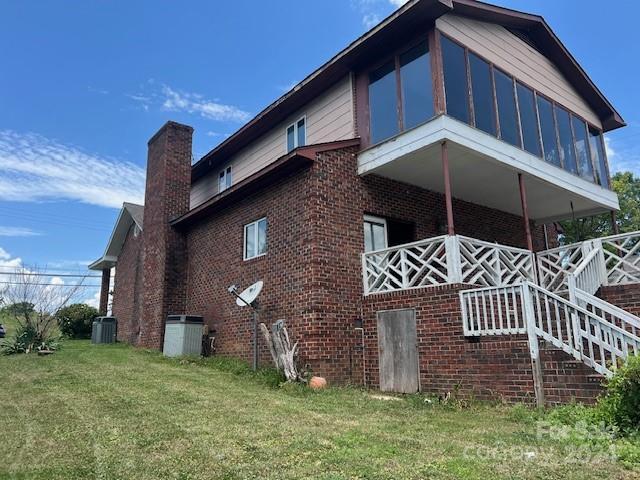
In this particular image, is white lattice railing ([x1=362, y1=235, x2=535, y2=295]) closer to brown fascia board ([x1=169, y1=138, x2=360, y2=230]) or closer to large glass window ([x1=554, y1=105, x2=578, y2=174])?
brown fascia board ([x1=169, y1=138, x2=360, y2=230])

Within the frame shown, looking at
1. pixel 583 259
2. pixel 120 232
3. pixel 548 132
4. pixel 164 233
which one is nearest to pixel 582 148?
pixel 548 132

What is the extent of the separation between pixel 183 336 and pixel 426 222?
22.8 feet

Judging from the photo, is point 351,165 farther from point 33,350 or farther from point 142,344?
point 33,350

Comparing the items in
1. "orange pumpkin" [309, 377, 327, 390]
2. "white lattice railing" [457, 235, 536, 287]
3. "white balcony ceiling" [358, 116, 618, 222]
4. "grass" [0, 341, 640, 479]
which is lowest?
"grass" [0, 341, 640, 479]

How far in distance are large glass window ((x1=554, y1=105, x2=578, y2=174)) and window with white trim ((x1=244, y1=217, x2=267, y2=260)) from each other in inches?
318

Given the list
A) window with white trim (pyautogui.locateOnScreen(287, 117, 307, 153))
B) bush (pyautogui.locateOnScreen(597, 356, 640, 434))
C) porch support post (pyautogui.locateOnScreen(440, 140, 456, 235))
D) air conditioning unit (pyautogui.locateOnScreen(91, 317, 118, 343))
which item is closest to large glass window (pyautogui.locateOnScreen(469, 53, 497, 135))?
porch support post (pyautogui.locateOnScreen(440, 140, 456, 235))

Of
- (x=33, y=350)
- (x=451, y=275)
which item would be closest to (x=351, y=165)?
(x=451, y=275)

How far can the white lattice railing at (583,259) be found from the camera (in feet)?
36.2

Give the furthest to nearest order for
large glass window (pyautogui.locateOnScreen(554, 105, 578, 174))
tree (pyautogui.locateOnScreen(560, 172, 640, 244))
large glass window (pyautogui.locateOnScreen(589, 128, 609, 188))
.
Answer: tree (pyautogui.locateOnScreen(560, 172, 640, 244))
large glass window (pyautogui.locateOnScreen(589, 128, 609, 188))
large glass window (pyautogui.locateOnScreen(554, 105, 578, 174))

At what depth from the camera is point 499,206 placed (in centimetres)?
1433

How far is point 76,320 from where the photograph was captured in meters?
20.8

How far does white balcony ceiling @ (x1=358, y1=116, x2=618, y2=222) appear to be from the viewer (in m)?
10.1

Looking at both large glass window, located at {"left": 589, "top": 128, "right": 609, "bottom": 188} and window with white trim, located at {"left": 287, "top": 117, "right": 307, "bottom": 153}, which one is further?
large glass window, located at {"left": 589, "top": 128, "right": 609, "bottom": 188}

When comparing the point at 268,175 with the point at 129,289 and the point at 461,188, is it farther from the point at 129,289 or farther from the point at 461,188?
the point at 129,289
